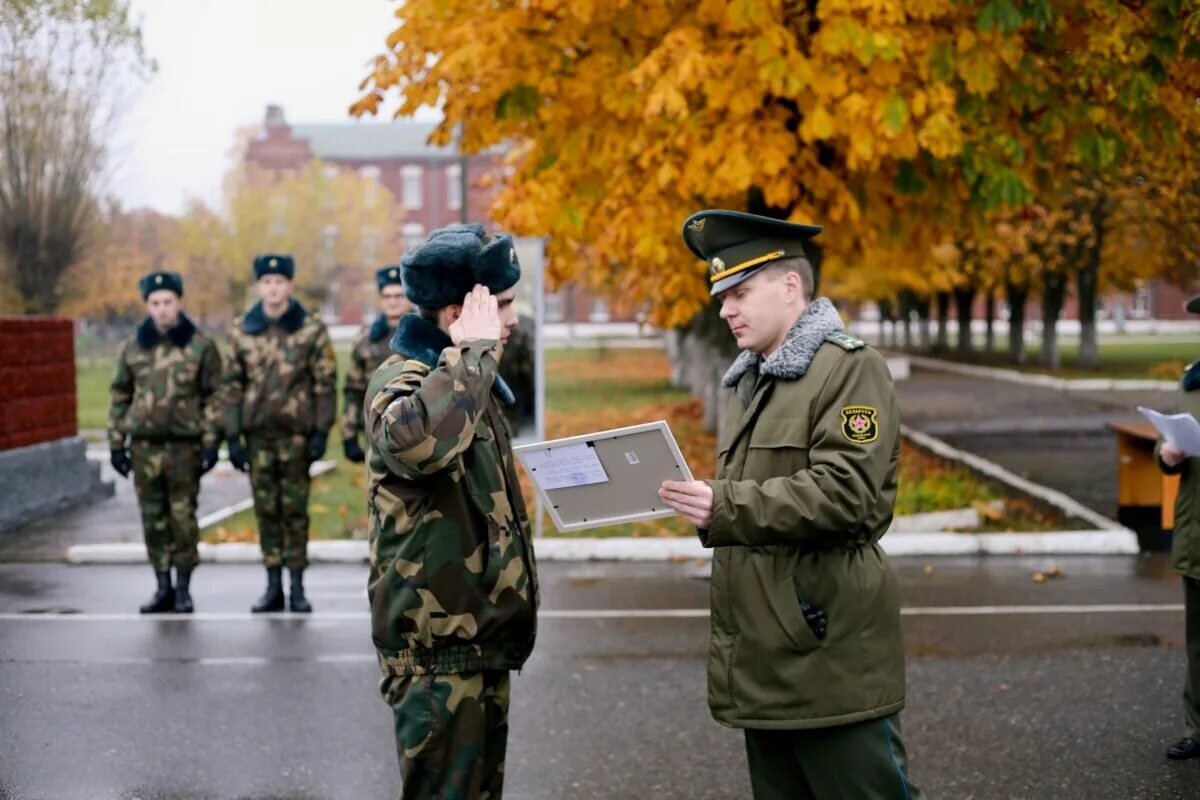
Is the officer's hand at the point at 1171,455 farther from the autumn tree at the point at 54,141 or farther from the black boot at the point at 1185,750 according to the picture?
the autumn tree at the point at 54,141

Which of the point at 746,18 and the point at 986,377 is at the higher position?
the point at 746,18

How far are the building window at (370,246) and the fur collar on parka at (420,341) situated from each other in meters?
67.7

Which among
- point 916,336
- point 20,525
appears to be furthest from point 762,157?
point 916,336

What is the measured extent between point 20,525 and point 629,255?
6180mm

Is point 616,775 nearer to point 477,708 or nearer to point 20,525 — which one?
point 477,708

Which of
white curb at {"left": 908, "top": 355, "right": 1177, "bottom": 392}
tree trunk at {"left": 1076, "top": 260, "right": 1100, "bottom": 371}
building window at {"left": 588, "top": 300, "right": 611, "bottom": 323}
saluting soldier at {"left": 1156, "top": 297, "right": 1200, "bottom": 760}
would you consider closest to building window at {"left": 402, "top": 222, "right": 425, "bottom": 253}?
building window at {"left": 588, "top": 300, "right": 611, "bottom": 323}

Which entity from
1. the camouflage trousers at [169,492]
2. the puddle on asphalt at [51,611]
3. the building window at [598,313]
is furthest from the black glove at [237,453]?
the building window at [598,313]

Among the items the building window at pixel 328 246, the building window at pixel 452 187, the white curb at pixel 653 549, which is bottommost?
the white curb at pixel 653 549

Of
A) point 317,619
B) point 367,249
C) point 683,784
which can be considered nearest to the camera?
point 683,784

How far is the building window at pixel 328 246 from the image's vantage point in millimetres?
65938

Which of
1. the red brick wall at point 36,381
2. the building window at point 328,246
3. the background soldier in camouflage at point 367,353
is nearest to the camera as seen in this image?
the background soldier in camouflage at point 367,353

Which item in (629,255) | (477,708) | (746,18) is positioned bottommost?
(477,708)

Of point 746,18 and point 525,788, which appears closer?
point 525,788

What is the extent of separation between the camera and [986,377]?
3866cm
